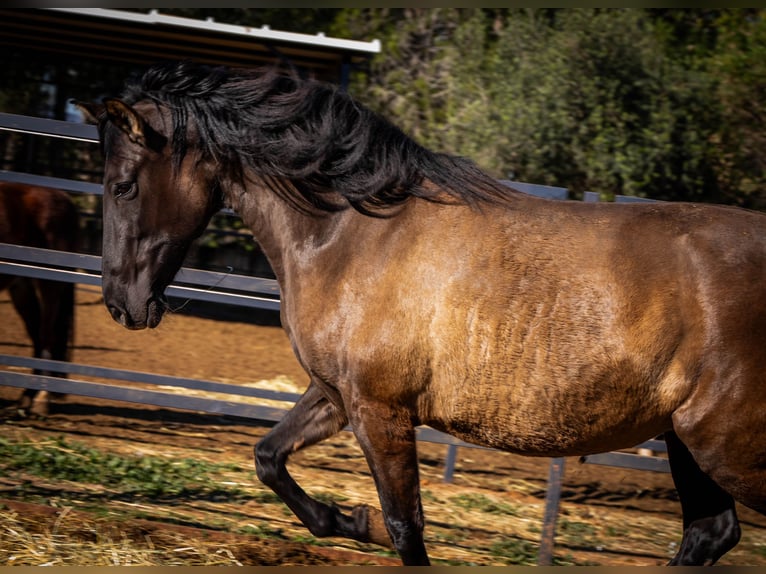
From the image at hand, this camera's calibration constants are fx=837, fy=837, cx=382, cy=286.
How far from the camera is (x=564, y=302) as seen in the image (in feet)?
10.0

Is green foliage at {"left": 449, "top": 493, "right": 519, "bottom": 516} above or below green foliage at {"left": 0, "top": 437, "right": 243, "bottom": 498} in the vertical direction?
below

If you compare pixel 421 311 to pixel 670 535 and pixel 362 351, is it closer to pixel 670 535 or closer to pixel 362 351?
pixel 362 351

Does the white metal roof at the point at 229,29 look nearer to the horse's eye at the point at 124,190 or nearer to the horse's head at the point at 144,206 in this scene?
the horse's head at the point at 144,206

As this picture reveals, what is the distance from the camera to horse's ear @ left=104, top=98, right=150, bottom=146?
3.22m

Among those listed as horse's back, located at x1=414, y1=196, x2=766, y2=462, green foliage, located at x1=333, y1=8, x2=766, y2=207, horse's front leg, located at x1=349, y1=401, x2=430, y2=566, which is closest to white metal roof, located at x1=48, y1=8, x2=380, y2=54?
green foliage, located at x1=333, y1=8, x2=766, y2=207

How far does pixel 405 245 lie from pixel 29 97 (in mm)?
11774

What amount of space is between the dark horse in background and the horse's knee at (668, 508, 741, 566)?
4737mm

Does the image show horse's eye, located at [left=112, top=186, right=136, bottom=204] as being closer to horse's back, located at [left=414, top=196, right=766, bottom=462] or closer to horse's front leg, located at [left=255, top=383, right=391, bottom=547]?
horse's front leg, located at [left=255, top=383, right=391, bottom=547]

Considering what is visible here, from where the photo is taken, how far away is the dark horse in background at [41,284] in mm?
6336

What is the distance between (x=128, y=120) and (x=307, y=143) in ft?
2.31

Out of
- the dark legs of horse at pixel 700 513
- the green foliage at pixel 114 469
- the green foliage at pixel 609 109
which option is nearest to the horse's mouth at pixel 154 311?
the green foliage at pixel 114 469

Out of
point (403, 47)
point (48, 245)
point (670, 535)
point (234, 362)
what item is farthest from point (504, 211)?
point (403, 47)

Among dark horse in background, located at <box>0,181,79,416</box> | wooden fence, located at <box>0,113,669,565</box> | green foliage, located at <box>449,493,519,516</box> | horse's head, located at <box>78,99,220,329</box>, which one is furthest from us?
dark horse in background, located at <box>0,181,79,416</box>

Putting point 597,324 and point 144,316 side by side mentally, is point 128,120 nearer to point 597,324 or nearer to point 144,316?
point 144,316
